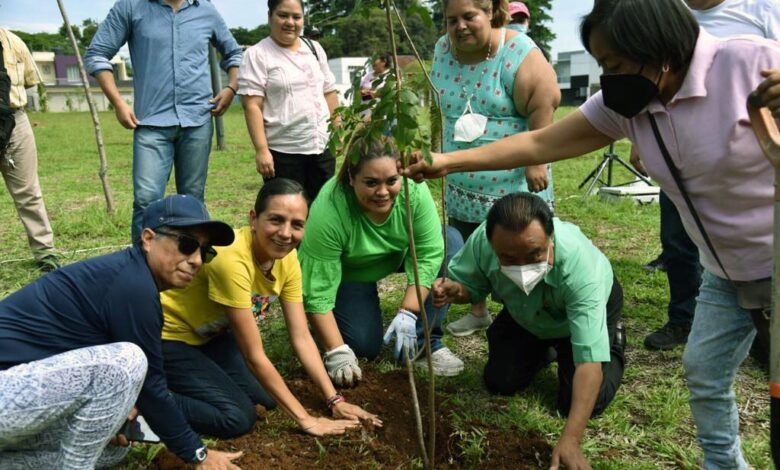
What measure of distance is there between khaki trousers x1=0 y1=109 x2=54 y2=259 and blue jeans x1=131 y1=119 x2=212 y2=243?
1.01m

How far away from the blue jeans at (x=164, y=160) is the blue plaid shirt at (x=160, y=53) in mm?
68

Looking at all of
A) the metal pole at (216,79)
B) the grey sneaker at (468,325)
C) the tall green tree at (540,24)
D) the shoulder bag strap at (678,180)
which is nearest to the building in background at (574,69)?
the tall green tree at (540,24)

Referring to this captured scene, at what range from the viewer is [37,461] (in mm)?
2094

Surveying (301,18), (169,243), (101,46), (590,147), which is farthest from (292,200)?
(101,46)

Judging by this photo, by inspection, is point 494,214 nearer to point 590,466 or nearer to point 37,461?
point 590,466

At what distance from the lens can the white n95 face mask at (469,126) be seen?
10.8 feet

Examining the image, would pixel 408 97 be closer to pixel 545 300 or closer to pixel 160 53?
pixel 545 300

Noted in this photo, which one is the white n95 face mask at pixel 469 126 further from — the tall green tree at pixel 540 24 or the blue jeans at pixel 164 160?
the tall green tree at pixel 540 24

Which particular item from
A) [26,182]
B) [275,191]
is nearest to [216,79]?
[26,182]

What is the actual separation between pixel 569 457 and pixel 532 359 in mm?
831

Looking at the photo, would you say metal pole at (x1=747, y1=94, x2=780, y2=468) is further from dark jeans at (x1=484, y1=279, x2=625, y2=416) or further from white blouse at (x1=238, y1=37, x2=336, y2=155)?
white blouse at (x1=238, y1=37, x2=336, y2=155)

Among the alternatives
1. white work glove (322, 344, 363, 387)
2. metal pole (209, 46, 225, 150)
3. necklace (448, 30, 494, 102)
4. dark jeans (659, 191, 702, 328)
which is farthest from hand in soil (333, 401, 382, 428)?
metal pole (209, 46, 225, 150)

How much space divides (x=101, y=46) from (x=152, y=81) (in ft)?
1.16

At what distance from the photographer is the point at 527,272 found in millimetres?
2541
